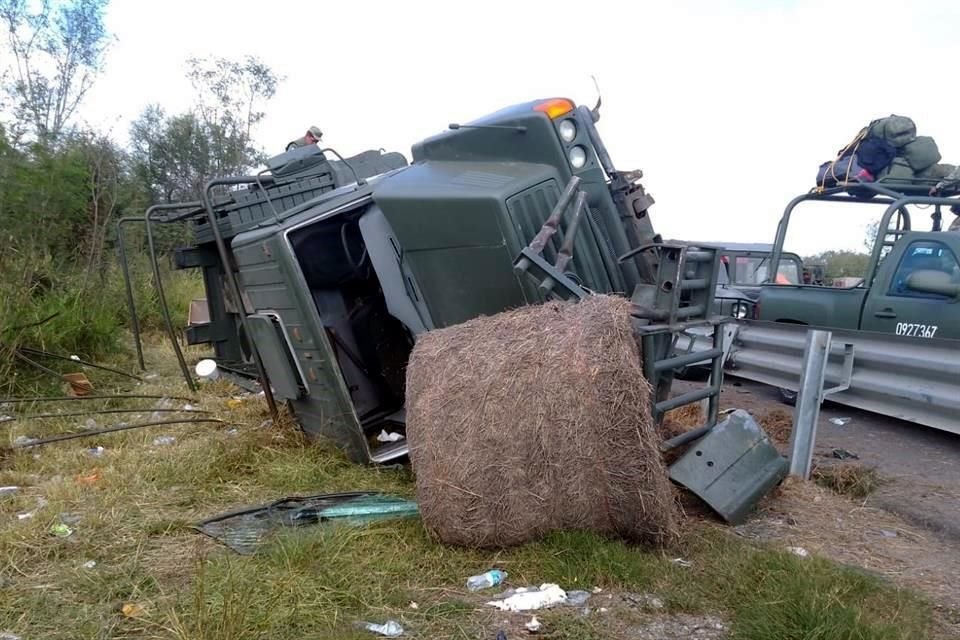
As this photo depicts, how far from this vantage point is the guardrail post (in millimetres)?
4504

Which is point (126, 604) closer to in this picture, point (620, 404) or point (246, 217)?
point (620, 404)

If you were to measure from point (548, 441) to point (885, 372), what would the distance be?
364cm

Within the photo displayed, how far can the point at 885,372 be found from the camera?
5.62 meters

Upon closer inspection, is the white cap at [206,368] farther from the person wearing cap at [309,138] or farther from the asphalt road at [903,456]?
the asphalt road at [903,456]

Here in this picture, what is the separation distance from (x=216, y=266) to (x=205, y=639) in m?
5.58

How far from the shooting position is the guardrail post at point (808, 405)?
4.50 metres

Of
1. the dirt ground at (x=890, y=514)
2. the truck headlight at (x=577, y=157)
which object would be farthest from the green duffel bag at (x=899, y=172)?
the truck headlight at (x=577, y=157)

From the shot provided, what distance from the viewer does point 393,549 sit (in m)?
3.30

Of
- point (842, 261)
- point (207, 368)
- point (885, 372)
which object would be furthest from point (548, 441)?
point (842, 261)

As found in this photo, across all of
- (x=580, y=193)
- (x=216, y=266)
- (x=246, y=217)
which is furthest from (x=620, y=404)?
(x=216, y=266)

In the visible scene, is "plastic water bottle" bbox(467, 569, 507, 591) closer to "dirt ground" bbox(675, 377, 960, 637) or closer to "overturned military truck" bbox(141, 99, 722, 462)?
"overturned military truck" bbox(141, 99, 722, 462)

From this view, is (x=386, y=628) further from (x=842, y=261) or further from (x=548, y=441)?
(x=842, y=261)

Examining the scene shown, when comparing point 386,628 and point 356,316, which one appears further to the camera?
point 356,316

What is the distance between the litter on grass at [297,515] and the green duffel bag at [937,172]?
630 cm
